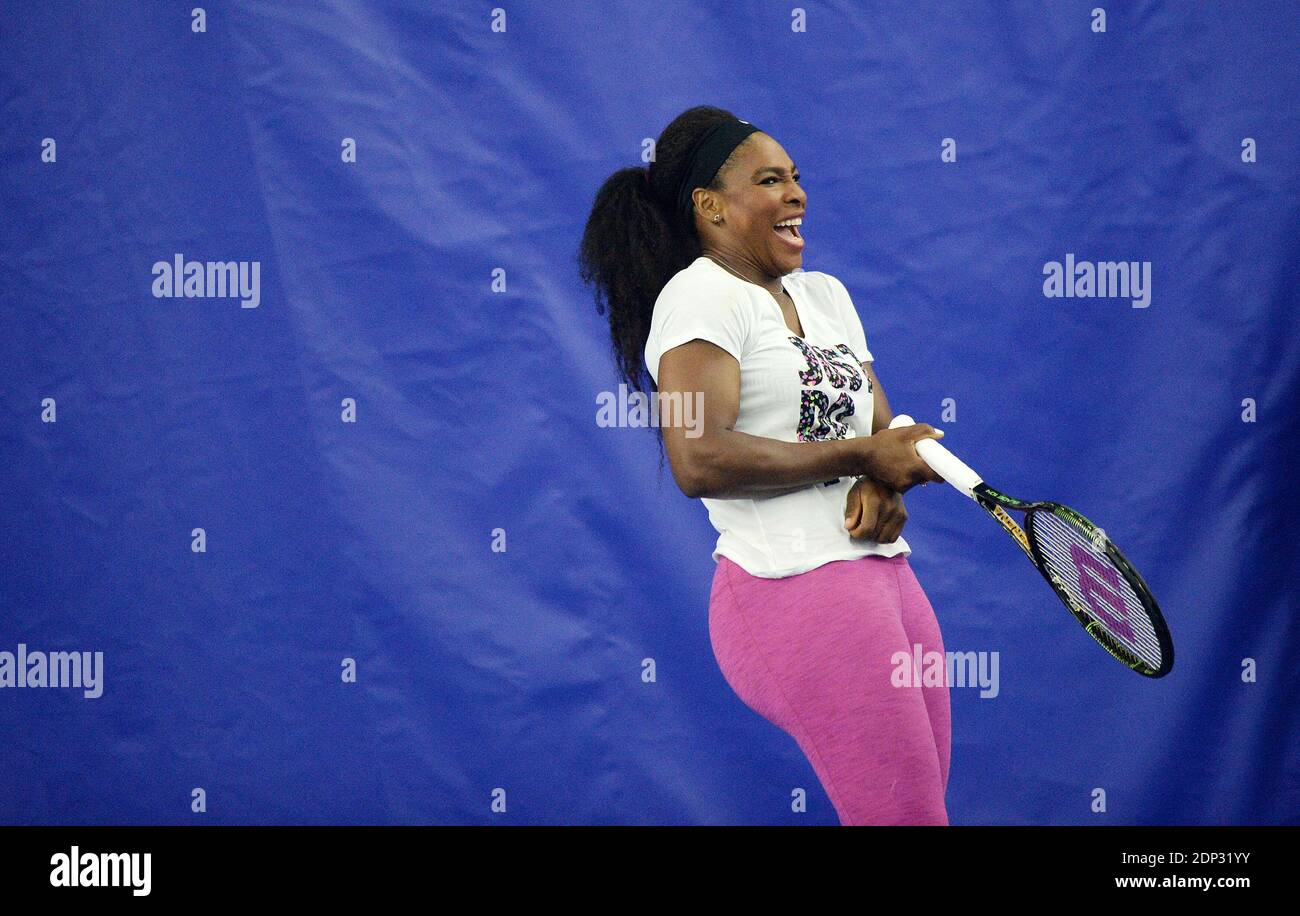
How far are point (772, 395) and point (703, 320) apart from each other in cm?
13

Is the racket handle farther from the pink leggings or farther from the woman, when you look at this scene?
the pink leggings

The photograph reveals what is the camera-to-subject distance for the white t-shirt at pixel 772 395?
1.54 m

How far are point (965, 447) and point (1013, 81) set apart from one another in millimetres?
764

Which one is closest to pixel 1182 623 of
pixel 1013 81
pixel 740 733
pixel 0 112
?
pixel 740 733

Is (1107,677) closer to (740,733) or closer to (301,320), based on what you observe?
(740,733)

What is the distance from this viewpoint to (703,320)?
1517 millimetres

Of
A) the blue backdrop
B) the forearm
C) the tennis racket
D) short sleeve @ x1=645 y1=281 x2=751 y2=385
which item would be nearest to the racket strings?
the tennis racket

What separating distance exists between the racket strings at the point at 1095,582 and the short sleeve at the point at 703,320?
44 cm

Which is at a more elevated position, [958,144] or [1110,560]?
[958,144]

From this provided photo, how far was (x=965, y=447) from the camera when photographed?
2566 millimetres

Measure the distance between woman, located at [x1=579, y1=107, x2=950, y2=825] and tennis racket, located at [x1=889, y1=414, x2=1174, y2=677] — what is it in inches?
3.3

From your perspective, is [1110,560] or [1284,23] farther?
[1284,23]

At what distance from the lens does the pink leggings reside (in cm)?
148
